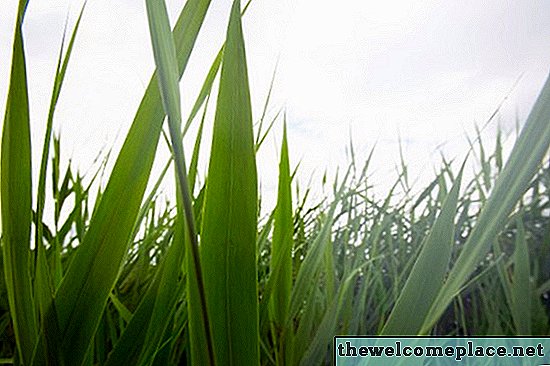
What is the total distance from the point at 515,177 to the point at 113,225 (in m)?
0.11

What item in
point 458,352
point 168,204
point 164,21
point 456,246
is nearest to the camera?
point 164,21

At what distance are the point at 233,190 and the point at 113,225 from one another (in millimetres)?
51

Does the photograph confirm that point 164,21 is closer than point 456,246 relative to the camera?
Yes

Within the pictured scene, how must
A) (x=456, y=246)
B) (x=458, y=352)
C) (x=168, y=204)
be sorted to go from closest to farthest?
(x=458, y=352), (x=456, y=246), (x=168, y=204)

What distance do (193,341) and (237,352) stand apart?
0.04 ft

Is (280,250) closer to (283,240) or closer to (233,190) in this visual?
(283,240)

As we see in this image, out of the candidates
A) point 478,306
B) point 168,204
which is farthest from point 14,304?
point 168,204

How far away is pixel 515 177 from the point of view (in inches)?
5.4

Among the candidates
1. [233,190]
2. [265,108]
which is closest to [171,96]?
[233,190]

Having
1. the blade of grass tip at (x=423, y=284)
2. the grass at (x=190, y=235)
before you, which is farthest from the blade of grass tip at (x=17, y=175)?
the blade of grass tip at (x=423, y=284)

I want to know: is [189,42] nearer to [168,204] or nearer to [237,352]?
[237,352]

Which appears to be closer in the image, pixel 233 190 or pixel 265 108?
pixel 233 190

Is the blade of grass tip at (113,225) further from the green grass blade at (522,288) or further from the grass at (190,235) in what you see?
the green grass blade at (522,288)

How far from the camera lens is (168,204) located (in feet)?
2.28
